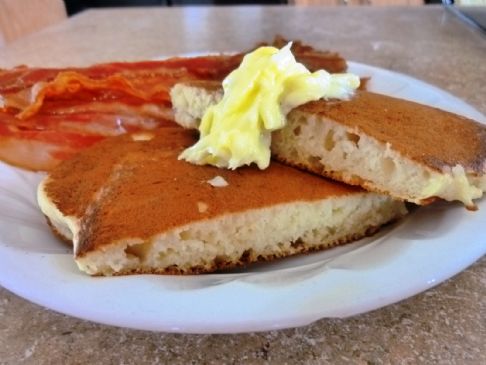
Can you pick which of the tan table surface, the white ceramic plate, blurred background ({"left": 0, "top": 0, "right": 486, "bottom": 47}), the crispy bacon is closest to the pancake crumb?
the white ceramic plate

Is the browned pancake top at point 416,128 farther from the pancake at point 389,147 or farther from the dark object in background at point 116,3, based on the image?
the dark object in background at point 116,3

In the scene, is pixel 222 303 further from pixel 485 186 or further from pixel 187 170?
pixel 485 186

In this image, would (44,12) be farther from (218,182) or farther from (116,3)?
(218,182)

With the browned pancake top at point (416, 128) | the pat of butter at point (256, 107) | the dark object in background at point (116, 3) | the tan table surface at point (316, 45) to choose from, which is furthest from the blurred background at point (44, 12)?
the pat of butter at point (256, 107)

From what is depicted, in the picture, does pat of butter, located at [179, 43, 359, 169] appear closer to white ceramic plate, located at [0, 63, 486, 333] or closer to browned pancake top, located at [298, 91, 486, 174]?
browned pancake top, located at [298, 91, 486, 174]

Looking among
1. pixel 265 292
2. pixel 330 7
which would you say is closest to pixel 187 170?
pixel 265 292

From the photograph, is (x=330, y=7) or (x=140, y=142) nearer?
(x=140, y=142)
